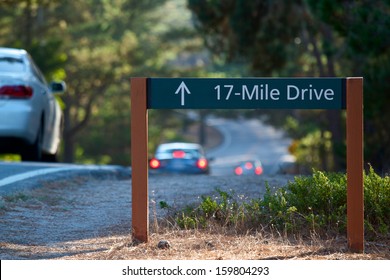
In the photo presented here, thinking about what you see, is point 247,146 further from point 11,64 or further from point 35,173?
point 35,173

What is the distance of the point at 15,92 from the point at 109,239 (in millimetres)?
5917

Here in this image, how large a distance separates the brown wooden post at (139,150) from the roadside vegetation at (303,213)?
29.3 inches

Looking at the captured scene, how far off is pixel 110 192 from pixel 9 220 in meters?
2.54

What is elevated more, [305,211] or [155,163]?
[155,163]

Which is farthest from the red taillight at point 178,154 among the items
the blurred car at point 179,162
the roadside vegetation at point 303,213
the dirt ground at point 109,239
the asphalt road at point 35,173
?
the roadside vegetation at point 303,213

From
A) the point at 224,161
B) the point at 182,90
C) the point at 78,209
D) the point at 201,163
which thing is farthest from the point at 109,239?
the point at 224,161

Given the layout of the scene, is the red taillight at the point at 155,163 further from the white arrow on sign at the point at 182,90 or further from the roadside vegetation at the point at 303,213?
the white arrow on sign at the point at 182,90

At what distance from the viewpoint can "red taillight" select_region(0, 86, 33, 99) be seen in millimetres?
14180

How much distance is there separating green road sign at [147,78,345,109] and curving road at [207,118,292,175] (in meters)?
62.0

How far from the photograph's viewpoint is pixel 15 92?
46.6 feet

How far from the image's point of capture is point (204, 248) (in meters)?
8.16

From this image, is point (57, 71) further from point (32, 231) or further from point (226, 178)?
point (32, 231)

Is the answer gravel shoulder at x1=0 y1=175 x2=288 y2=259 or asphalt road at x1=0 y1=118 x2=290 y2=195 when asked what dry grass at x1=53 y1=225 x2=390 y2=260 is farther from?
asphalt road at x1=0 y1=118 x2=290 y2=195

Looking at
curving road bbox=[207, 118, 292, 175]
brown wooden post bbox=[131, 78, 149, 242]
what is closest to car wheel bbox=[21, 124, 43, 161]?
brown wooden post bbox=[131, 78, 149, 242]
